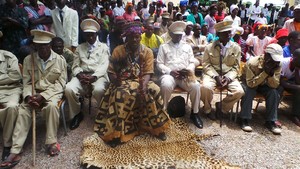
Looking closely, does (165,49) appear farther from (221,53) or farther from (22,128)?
(22,128)

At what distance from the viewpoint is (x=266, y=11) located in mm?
15750

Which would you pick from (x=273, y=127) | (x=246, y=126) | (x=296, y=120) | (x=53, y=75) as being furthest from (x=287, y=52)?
(x=53, y=75)

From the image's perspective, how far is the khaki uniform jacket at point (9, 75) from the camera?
3873 millimetres

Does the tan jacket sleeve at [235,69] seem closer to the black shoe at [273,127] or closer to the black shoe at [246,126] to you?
the black shoe at [246,126]

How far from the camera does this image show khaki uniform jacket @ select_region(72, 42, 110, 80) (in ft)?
14.8

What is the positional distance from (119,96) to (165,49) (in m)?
1.56

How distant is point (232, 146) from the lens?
3.89m

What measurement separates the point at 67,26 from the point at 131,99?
2.54 metres

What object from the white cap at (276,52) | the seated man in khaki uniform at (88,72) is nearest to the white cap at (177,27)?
the seated man in khaki uniform at (88,72)

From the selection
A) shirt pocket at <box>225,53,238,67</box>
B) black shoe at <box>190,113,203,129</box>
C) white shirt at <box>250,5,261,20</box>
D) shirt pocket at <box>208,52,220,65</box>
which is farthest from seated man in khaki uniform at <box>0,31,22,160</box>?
white shirt at <box>250,5,261,20</box>

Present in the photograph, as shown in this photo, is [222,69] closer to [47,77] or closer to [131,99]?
[131,99]

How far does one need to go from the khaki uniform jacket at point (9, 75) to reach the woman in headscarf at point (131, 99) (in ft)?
4.59

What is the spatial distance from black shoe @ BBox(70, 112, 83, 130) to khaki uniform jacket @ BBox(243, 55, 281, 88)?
304 cm

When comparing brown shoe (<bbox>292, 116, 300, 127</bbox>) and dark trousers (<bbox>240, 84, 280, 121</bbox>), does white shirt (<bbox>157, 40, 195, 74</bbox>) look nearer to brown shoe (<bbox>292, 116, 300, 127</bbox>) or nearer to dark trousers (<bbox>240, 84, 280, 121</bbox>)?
dark trousers (<bbox>240, 84, 280, 121</bbox>)
